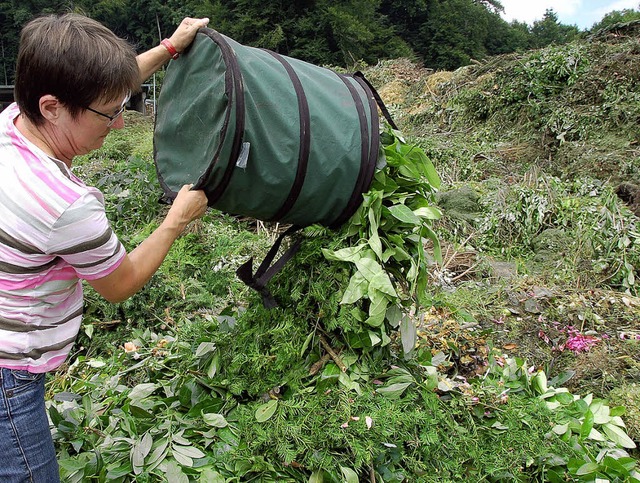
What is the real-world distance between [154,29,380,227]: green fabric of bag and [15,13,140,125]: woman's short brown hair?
346mm

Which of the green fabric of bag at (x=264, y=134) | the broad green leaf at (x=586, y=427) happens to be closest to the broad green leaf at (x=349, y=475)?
the green fabric of bag at (x=264, y=134)

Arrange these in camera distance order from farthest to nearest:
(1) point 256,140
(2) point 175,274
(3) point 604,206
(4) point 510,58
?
1. (4) point 510,58
2. (3) point 604,206
3. (2) point 175,274
4. (1) point 256,140

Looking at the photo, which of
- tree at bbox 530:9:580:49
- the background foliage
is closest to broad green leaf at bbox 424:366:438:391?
the background foliage

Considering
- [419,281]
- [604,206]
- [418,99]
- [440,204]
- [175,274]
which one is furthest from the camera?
[418,99]

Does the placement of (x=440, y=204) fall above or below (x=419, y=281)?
below

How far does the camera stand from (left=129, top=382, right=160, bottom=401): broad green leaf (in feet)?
7.39

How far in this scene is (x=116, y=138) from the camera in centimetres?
970

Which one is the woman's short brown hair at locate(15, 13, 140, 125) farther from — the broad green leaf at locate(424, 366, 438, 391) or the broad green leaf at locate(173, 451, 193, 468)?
the broad green leaf at locate(424, 366, 438, 391)

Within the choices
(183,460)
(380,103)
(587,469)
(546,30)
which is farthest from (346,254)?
(546,30)

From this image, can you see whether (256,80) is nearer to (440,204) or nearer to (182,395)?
(182,395)

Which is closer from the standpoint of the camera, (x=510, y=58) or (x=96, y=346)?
(x=96, y=346)

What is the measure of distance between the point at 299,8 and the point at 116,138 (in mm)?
16814

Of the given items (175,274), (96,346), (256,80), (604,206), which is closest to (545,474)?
(256,80)

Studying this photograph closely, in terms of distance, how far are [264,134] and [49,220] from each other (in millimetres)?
664
